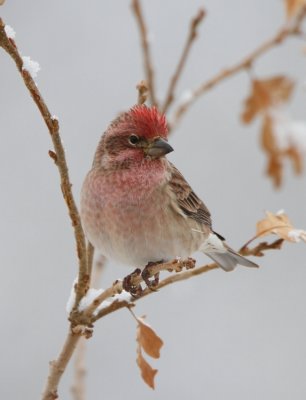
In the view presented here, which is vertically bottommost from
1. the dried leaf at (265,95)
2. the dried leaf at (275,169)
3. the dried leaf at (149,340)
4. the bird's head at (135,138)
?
the dried leaf at (149,340)

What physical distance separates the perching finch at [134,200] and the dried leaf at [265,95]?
138 cm

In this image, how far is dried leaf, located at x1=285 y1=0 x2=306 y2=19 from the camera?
2504 mm

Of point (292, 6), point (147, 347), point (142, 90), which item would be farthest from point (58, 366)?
point (292, 6)

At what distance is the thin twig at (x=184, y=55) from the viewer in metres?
3.60

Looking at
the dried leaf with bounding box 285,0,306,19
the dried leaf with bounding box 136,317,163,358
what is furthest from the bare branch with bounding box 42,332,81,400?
the dried leaf with bounding box 285,0,306,19

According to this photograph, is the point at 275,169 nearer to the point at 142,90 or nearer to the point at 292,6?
the point at 292,6

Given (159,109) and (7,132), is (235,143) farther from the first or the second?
(159,109)

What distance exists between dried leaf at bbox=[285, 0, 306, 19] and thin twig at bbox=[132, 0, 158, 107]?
4.01ft

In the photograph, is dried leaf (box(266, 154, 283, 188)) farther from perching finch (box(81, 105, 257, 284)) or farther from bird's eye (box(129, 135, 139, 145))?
bird's eye (box(129, 135, 139, 145))

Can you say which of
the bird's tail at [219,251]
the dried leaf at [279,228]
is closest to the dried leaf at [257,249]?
the dried leaf at [279,228]

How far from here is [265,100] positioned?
2.55m

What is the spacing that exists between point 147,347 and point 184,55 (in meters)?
1.49

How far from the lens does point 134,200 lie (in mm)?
4211

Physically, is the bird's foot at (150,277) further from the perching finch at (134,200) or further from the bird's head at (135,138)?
the bird's head at (135,138)
